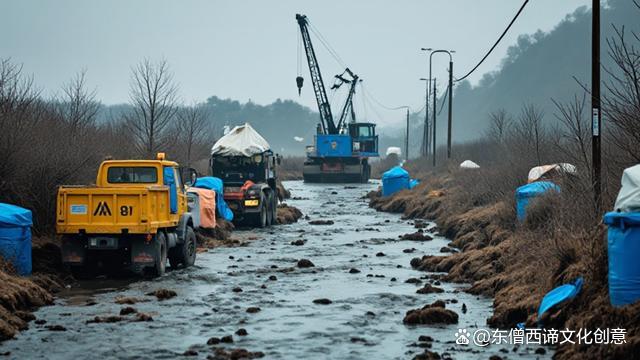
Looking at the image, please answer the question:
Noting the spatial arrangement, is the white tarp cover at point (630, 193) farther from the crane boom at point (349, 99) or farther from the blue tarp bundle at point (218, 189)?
the crane boom at point (349, 99)

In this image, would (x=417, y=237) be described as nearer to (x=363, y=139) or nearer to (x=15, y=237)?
(x=15, y=237)

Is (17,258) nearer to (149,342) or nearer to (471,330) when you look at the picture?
(149,342)

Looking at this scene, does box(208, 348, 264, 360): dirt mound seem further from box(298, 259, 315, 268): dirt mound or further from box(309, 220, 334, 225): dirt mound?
box(309, 220, 334, 225): dirt mound

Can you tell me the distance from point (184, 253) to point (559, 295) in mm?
10529

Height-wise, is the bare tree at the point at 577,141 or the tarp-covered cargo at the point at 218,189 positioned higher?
the bare tree at the point at 577,141

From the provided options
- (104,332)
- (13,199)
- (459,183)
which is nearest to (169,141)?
(459,183)

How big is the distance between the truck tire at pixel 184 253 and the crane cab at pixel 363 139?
60031mm

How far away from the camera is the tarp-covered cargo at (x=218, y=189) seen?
105 feet

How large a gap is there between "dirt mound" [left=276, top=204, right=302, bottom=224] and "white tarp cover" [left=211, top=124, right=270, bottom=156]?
2.80 meters

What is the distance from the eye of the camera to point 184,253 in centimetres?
2270

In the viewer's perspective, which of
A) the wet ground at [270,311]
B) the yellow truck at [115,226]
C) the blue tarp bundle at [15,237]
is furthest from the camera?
the yellow truck at [115,226]

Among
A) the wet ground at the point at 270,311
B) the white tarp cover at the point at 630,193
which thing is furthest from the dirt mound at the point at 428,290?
the white tarp cover at the point at 630,193

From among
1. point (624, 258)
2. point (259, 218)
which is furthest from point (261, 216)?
point (624, 258)

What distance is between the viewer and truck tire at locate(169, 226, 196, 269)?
74.3ft
